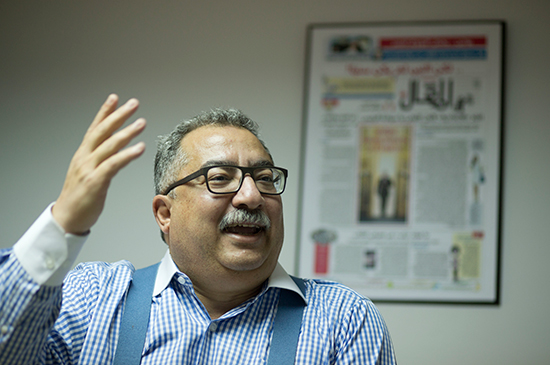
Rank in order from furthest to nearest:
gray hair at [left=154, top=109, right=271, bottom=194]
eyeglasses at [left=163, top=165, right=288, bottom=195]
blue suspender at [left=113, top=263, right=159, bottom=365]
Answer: gray hair at [left=154, top=109, right=271, bottom=194], eyeglasses at [left=163, top=165, right=288, bottom=195], blue suspender at [left=113, top=263, right=159, bottom=365]

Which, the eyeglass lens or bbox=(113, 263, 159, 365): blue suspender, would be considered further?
the eyeglass lens

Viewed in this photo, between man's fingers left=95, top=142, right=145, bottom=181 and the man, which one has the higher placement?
man's fingers left=95, top=142, right=145, bottom=181

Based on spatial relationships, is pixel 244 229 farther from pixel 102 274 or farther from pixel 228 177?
pixel 102 274

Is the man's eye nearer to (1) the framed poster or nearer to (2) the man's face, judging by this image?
(2) the man's face

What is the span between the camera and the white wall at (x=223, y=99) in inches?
83.2

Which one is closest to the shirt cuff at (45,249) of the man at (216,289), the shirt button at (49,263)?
the shirt button at (49,263)

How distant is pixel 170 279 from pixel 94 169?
45 cm

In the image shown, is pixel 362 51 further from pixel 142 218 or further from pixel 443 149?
pixel 142 218

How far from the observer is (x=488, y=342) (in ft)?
6.86

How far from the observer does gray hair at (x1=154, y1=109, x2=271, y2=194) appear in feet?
4.21

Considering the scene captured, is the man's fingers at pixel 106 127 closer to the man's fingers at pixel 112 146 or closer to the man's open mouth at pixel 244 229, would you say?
the man's fingers at pixel 112 146

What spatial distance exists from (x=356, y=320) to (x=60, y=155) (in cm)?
177

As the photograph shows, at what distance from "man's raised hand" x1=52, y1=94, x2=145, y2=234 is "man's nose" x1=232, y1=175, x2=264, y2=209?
0.36 meters

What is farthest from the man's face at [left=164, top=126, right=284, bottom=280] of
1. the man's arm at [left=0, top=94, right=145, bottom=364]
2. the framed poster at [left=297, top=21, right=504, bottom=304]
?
the framed poster at [left=297, top=21, right=504, bottom=304]
